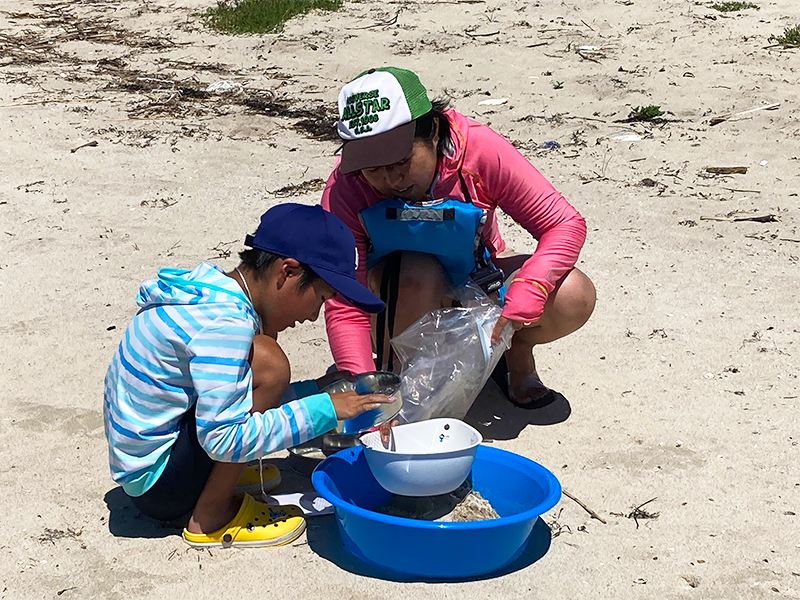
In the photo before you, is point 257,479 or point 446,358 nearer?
point 257,479

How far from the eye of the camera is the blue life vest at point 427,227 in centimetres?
304

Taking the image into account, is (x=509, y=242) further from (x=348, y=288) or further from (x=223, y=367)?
(x=223, y=367)

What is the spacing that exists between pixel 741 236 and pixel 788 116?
5.65 ft

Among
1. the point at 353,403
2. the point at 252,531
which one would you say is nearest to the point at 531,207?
the point at 353,403

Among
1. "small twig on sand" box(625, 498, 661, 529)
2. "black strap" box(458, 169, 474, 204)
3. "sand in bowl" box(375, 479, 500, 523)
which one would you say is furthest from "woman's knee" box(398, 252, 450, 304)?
"small twig on sand" box(625, 498, 661, 529)

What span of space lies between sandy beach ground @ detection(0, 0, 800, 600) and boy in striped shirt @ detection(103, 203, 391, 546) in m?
0.29

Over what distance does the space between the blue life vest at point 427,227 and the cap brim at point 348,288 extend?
67cm

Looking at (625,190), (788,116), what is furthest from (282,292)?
(788,116)

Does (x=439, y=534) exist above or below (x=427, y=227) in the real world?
below

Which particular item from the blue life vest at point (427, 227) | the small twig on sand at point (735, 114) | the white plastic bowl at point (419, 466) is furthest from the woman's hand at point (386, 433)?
the small twig on sand at point (735, 114)

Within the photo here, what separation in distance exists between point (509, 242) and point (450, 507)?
7.57ft

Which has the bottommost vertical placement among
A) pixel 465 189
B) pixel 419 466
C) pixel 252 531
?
pixel 252 531

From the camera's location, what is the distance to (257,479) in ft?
9.57

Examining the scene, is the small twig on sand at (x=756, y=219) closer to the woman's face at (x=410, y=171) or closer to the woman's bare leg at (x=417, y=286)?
the woman's bare leg at (x=417, y=286)
